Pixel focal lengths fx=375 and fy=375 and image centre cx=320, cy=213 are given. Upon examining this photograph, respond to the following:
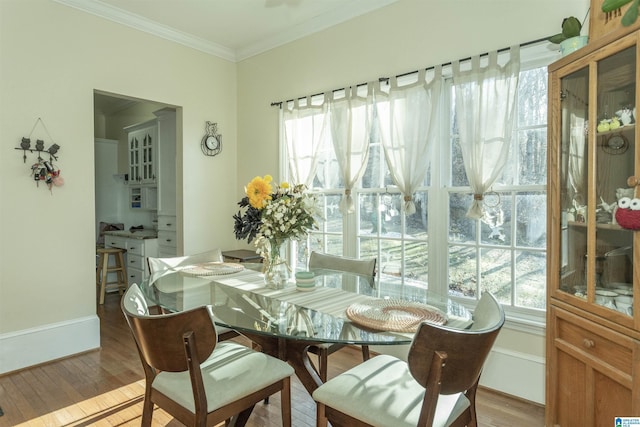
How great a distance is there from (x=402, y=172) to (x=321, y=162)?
963mm

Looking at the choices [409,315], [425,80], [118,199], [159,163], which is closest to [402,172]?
[425,80]

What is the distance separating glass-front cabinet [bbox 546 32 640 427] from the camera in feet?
4.99

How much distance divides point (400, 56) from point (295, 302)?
2163 mm

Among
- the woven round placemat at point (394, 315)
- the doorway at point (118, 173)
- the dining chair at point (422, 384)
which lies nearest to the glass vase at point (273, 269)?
the woven round placemat at point (394, 315)

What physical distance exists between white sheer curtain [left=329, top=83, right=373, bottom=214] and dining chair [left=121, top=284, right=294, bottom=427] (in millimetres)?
1797

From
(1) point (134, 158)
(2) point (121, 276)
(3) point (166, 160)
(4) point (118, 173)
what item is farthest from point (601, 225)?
(4) point (118, 173)

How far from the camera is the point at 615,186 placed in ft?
5.36

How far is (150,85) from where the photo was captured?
12.1ft

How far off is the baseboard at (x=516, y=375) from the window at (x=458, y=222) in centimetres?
27

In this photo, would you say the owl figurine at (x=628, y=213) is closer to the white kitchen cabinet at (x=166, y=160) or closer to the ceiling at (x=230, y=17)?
the ceiling at (x=230, y=17)

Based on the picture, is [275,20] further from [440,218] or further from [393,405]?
[393,405]

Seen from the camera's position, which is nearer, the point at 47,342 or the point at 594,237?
the point at 594,237

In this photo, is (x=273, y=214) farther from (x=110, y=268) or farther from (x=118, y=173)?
(x=118, y=173)

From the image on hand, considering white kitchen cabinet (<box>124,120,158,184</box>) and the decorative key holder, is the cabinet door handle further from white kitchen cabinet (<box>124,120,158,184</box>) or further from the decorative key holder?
white kitchen cabinet (<box>124,120,158,184</box>)
